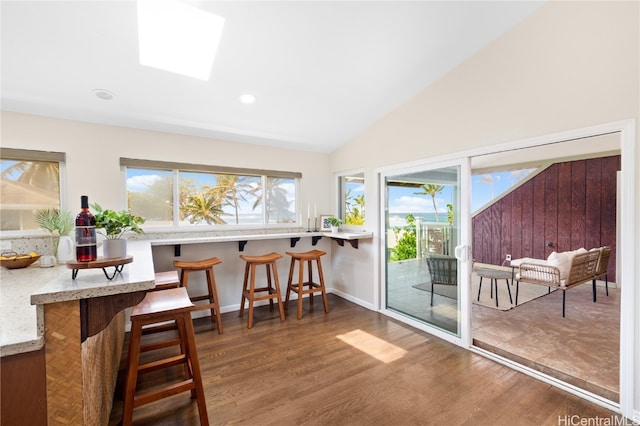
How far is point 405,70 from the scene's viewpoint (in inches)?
103

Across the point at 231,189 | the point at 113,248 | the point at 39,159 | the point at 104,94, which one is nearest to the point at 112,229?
the point at 113,248

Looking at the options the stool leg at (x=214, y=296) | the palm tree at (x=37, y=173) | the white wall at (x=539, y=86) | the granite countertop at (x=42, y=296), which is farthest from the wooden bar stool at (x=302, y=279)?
the palm tree at (x=37, y=173)

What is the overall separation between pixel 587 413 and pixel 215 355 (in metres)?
2.78

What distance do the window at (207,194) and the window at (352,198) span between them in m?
0.73

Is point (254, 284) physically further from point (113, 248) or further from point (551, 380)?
point (551, 380)

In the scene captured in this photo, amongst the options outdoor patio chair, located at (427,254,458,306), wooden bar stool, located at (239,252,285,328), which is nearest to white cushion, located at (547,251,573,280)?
outdoor patio chair, located at (427,254,458,306)

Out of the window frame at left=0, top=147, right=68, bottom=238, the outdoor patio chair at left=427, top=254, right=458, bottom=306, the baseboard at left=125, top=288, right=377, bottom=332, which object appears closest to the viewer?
the window frame at left=0, top=147, right=68, bottom=238

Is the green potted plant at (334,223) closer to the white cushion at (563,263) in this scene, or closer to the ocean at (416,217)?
the ocean at (416,217)

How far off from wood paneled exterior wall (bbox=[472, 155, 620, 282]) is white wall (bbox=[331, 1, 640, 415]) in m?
4.06

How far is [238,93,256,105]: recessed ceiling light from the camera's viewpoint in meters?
2.75

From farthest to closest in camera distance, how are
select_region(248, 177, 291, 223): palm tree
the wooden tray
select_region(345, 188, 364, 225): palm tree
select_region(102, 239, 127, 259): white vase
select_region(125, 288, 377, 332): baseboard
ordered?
1. select_region(345, 188, 364, 225): palm tree
2. select_region(248, 177, 291, 223): palm tree
3. select_region(125, 288, 377, 332): baseboard
4. select_region(102, 239, 127, 259): white vase
5. the wooden tray

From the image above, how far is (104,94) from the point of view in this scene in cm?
247

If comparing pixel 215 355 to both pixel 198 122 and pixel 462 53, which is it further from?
pixel 462 53

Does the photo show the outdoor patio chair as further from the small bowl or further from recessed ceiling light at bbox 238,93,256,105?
the small bowl
